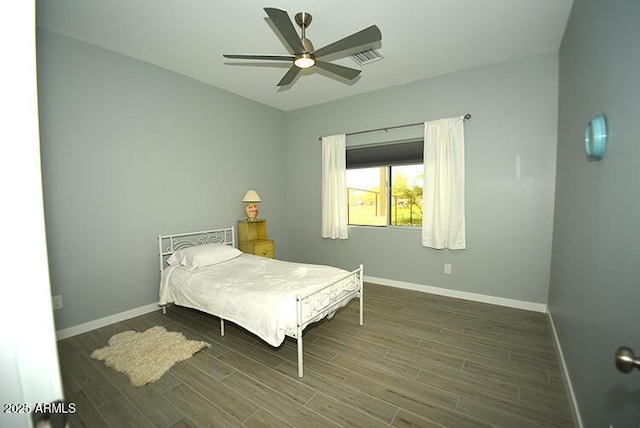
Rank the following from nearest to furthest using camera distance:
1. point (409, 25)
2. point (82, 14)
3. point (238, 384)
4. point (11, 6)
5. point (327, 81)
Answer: point (11, 6) < point (238, 384) < point (82, 14) < point (409, 25) < point (327, 81)

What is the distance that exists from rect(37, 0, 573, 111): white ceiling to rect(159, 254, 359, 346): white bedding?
98.2 inches

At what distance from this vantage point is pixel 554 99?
9.73 ft

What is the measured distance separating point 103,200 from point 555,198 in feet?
16.6

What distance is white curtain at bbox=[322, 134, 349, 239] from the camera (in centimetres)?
444

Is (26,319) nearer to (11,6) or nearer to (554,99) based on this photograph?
(11,6)

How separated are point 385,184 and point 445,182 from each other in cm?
96

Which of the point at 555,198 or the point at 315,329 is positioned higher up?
the point at 555,198

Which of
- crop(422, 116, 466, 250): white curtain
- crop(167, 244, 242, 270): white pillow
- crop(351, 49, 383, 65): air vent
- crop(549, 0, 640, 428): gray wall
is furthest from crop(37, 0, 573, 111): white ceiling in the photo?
crop(167, 244, 242, 270): white pillow

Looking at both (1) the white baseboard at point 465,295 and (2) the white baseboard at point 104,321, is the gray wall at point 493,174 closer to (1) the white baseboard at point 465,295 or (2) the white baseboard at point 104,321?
(1) the white baseboard at point 465,295

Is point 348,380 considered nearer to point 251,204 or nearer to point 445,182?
point 445,182

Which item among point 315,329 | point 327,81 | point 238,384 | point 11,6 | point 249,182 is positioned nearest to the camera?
point 11,6

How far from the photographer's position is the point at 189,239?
3.70m

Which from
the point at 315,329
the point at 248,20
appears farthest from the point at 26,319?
the point at 248,20

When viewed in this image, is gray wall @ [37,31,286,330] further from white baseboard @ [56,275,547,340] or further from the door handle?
the door handle
